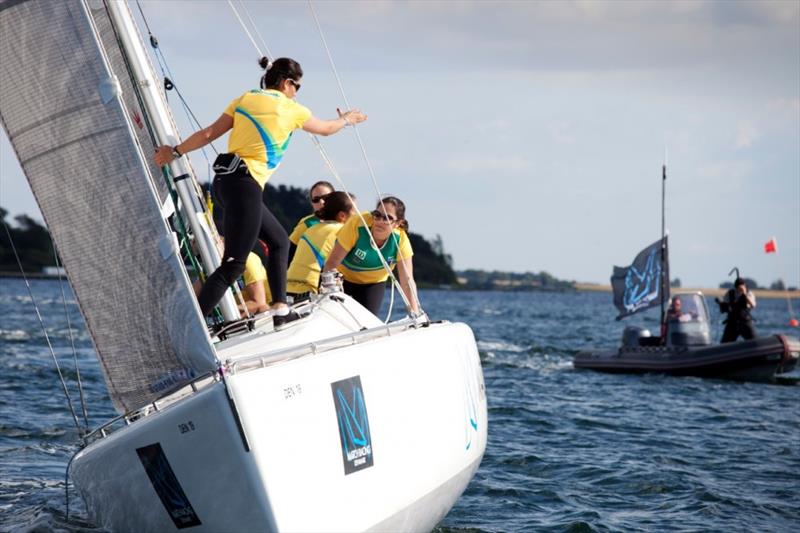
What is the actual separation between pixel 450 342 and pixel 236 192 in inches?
51.4

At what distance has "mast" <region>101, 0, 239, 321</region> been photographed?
5469 millimetres

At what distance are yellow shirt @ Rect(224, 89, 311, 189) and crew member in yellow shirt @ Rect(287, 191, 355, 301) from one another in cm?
182

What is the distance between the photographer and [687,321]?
19.4m

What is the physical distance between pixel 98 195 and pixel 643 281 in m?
16.7

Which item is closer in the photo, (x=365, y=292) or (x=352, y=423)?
(x=352, y=423)

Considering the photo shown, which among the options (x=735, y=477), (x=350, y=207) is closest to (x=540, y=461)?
(x=735, y=477)

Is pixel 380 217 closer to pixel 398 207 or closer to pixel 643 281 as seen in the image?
pixel 398 207

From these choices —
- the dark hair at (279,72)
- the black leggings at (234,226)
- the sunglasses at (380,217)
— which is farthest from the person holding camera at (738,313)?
the black leggings at (234,226)

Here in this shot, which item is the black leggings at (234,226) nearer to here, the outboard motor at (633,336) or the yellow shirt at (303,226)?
the yellow shirt at (303,226)

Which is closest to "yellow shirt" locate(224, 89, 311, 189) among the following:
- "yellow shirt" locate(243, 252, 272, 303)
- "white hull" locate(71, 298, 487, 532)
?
"white hull" locate(71, 298, 487, 532)

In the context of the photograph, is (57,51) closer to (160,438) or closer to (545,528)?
(160,438)

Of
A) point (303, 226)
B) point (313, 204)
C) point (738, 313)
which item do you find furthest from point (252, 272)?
point (738, 313)

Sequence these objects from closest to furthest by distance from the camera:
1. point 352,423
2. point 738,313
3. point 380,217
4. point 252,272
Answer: point 352,423, point 380,217, point 252,272, point 738,313

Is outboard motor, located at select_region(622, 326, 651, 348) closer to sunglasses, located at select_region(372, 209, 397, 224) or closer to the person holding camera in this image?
the person holding camera
